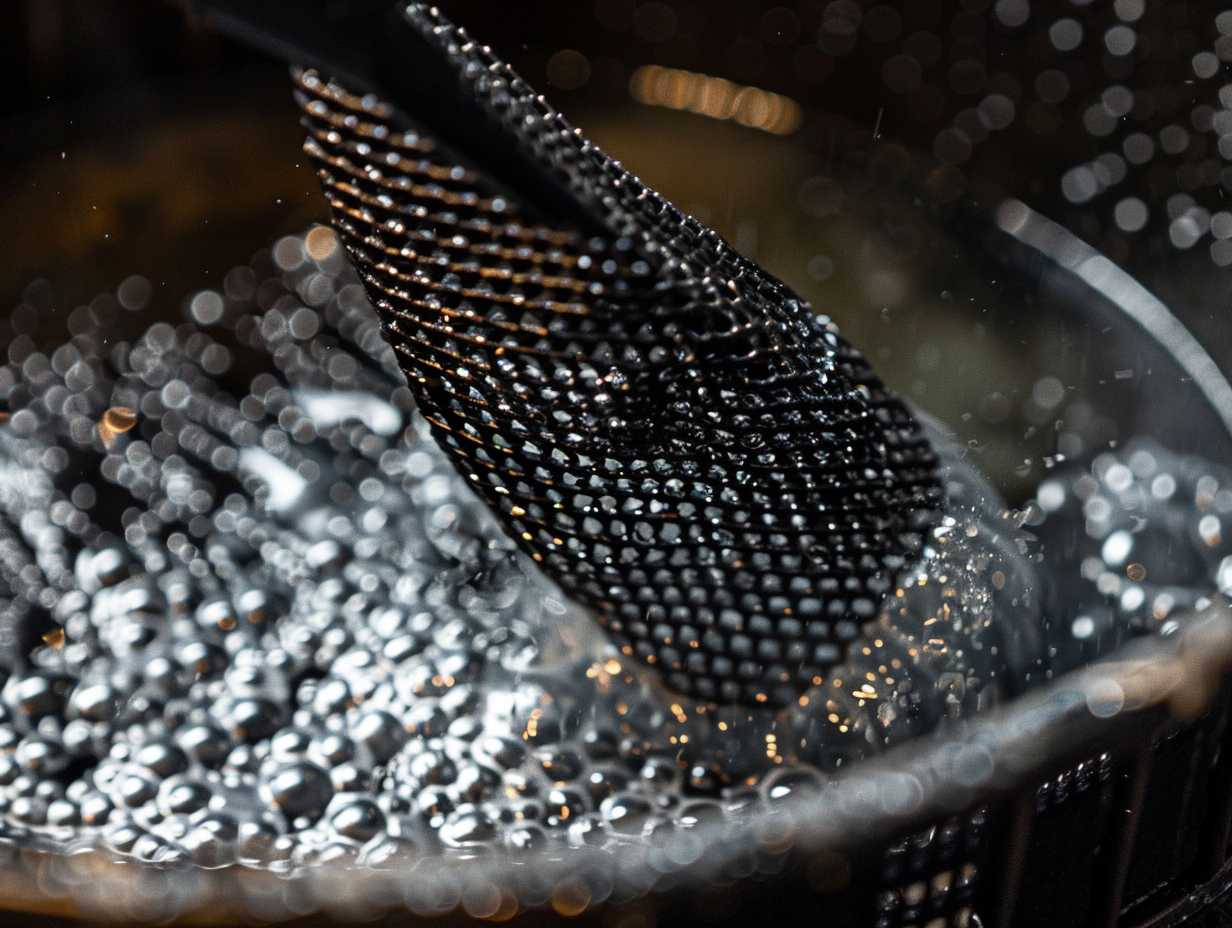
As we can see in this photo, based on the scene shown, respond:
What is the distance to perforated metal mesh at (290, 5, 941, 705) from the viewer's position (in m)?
0.29

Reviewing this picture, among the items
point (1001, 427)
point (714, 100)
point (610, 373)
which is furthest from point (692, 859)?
point (714, 100)

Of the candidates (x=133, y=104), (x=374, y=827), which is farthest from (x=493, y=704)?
(x=133, y=104)

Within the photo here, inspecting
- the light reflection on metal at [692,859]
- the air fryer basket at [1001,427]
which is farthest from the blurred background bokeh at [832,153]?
the light reflection on metal at [692,859]

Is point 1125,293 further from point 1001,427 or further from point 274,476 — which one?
point 274,476

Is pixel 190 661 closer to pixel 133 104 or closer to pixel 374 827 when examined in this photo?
pixel 374 827

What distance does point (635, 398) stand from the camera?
319 millimetres

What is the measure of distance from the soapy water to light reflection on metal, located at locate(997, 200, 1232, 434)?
2cm

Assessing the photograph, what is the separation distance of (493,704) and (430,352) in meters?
0.10

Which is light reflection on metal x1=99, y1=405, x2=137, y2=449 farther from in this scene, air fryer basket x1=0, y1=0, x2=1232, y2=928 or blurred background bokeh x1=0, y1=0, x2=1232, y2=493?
air fryer basket x1=0, y1=0, x2=1232, y2=928

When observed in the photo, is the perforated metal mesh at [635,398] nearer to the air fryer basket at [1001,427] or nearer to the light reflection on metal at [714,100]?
the air fryer basket at [1001,427]

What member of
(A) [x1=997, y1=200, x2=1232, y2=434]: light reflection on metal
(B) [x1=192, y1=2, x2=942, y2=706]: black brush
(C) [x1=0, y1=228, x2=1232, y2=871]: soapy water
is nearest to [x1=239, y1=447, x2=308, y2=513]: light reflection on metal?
(C) [x1=0, y1=228, x2=1232, y2=871]: soapy water

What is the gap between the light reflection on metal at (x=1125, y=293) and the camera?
379 millimetres

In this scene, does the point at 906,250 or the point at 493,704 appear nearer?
the point at 493,704

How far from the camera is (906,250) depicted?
18.7 inches
